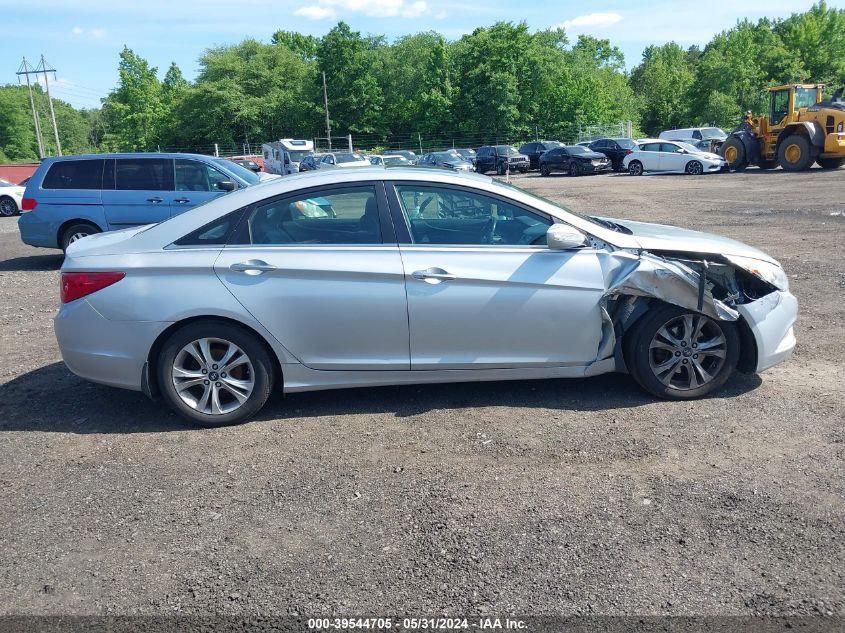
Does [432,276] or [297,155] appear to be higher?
[297,155]

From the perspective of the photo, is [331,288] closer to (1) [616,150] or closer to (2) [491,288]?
(2) [491,288]

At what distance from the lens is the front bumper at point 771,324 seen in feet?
16.3

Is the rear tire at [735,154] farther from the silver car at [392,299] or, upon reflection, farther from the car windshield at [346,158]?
the silver car at [392,299]

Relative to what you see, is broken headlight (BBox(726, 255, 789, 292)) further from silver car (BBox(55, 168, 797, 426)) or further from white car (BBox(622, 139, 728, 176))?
white car (BBox(622, 139, 728, 176))

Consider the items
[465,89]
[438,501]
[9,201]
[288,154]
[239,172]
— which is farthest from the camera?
[465,89]

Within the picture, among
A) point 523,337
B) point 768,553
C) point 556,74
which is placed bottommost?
point 768,553

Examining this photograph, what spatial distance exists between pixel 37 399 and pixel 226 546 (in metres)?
2.89

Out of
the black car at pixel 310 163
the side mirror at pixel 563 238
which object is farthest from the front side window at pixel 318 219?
the black car at pixel 310 163

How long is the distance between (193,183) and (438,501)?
9.31m

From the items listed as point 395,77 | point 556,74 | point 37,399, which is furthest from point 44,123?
point 37,399

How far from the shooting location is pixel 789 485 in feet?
12.7

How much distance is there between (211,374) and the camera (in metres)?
4.84

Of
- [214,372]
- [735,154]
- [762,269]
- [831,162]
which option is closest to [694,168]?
[735,154]

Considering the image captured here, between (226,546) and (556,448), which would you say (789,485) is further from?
(226,546)
